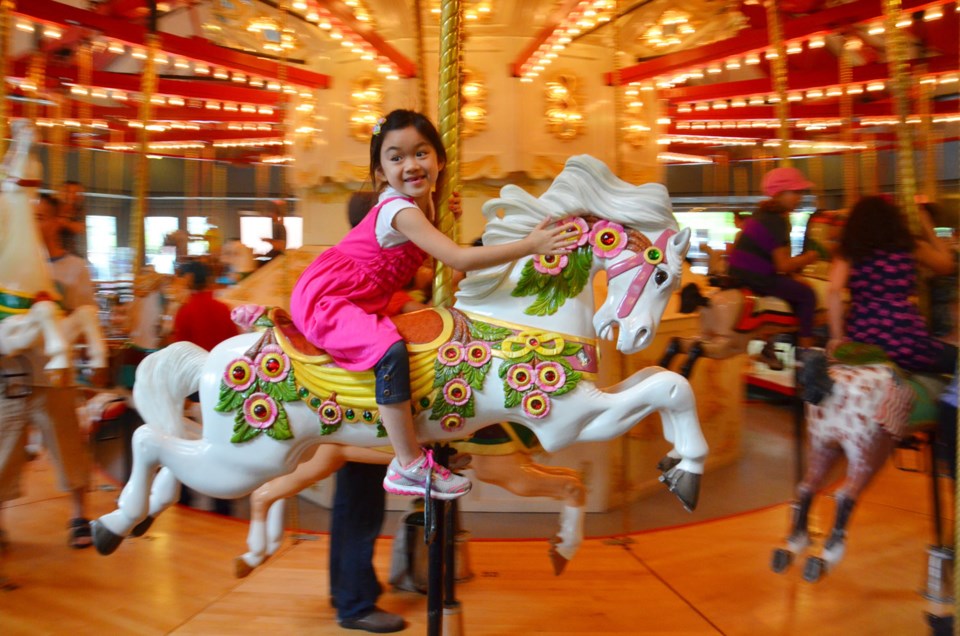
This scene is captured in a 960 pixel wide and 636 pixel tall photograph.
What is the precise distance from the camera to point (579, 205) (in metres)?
1.74

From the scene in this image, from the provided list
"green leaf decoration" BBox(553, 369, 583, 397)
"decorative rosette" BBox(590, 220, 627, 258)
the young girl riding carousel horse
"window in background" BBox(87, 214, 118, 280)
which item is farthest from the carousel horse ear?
"window in background" BBox(87, 214, 118, 280)

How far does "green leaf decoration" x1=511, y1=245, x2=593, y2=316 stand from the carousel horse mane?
5 cm

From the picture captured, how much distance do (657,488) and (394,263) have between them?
3100mm

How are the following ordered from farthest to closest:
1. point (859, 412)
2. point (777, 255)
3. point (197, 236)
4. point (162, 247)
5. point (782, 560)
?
point (162, 247) < point (197, 236) < point (777, 255) < point (782, 560) < point (859, 412)

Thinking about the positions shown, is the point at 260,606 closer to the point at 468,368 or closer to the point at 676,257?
the point at 468,368

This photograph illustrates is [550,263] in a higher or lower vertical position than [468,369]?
higher

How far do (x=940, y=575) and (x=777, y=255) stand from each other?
1.27 metres

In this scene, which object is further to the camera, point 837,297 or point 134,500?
point 837,297

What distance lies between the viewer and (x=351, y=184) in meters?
4.25

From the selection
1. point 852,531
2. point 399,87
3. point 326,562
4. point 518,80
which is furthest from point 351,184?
point 852,531

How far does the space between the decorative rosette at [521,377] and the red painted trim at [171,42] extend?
2.22m

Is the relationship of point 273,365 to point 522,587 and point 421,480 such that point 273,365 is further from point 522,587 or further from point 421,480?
point 522,587

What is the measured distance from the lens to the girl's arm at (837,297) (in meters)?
2.59

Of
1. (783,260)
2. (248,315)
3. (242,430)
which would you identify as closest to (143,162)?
(248,315)
